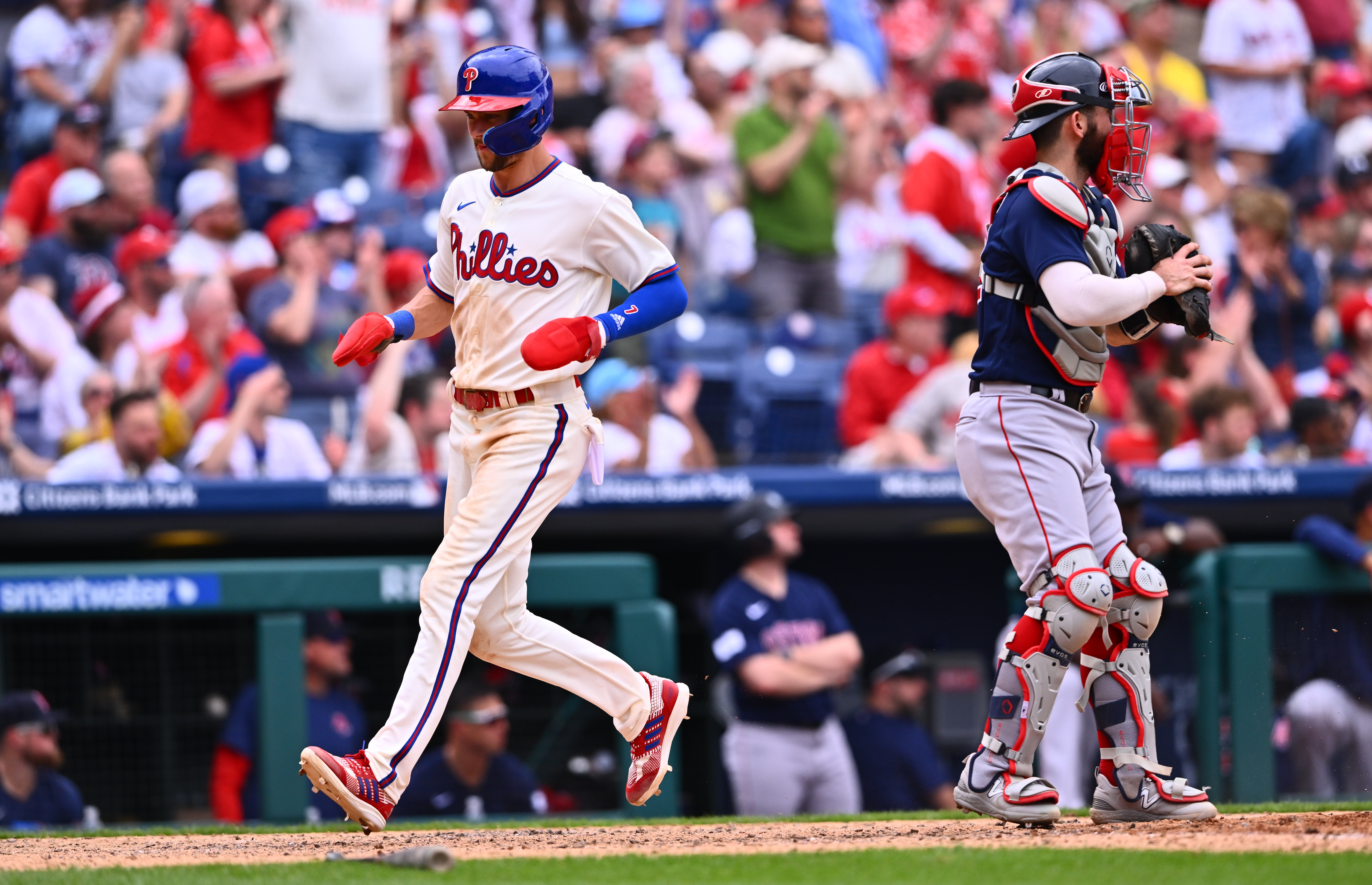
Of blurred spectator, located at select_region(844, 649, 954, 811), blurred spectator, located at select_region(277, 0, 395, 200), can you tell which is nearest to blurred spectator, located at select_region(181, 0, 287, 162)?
blurred spectator, located at select_region(277, 0, 395, 200)

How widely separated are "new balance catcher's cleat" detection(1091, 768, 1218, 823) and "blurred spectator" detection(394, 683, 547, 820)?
2.51m

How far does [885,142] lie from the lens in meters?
10.3

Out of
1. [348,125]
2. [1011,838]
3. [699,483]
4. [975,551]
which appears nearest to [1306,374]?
[975,551]

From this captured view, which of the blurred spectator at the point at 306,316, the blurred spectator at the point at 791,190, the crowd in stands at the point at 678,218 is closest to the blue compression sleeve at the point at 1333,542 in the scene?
the crowd in stands at the point at 678,218

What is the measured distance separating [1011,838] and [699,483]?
10.1ft

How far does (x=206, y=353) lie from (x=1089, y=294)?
4.75m

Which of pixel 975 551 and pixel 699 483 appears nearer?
pixel 699 483

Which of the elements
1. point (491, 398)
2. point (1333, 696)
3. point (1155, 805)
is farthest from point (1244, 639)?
point (491, 398)

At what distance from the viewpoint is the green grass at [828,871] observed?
3287 mm

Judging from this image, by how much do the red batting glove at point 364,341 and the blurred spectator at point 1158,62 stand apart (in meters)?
7.56

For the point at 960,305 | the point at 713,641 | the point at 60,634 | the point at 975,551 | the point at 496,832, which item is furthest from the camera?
the point at 960,305

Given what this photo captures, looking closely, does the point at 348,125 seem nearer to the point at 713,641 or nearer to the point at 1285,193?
the point at 713,641

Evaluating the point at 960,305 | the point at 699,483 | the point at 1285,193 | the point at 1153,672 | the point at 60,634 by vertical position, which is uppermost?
the point at 1285,193

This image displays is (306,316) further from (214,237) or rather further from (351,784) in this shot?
(351,784)
